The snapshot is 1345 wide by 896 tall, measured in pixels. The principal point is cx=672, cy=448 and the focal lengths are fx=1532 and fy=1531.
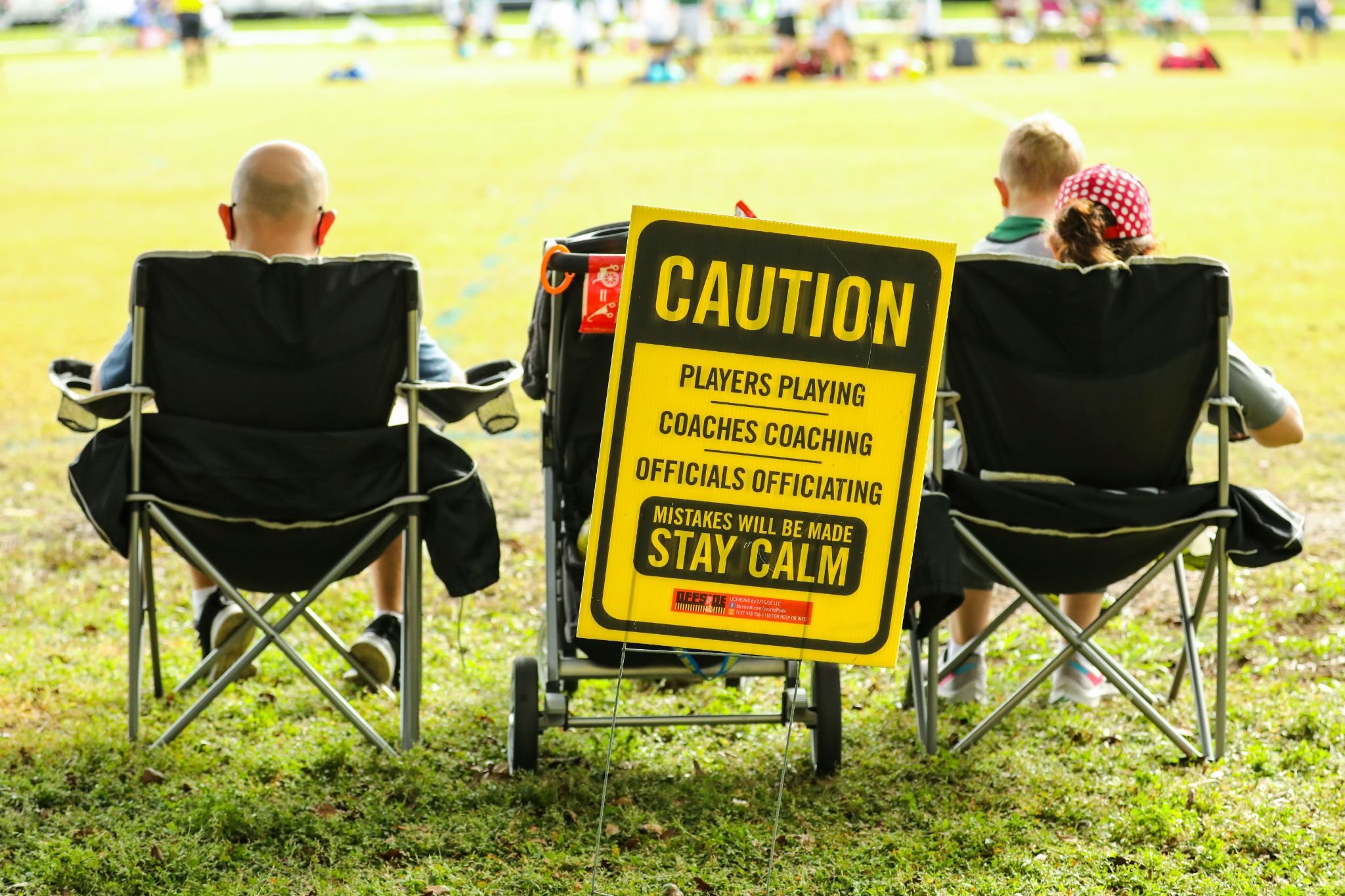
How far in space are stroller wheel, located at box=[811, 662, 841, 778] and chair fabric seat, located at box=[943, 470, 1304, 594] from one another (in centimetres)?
52

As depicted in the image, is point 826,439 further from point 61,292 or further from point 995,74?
point 995,74

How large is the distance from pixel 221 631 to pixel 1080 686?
2.52m

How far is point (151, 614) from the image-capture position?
442 cm

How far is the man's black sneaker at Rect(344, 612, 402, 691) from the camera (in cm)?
453

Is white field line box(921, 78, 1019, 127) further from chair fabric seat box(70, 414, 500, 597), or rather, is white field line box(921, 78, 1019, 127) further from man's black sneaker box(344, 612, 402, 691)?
chair fabric seat box(70, 414, 500, 597)

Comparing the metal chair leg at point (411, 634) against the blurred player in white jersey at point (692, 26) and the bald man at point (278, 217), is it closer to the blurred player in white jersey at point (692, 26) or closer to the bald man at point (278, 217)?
the bald man at point (278, 217)

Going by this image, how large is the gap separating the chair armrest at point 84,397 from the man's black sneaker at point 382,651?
0.98 meters

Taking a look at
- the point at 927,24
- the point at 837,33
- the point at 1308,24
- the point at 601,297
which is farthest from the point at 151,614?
the point at 1308,24

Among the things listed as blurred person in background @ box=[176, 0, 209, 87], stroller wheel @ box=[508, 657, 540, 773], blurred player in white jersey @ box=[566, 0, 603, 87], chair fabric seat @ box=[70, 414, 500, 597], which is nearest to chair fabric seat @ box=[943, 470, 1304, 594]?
stroller wheel @ box=[508, 657, 540, 773]

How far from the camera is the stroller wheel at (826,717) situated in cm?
394

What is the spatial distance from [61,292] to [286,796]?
27.9 ft

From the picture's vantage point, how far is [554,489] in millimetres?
4109

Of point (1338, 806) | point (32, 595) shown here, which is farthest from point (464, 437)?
point (1338, 806)

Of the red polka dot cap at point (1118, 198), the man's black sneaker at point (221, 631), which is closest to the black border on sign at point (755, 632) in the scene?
the red polka dot cap at point (1118, 198)
